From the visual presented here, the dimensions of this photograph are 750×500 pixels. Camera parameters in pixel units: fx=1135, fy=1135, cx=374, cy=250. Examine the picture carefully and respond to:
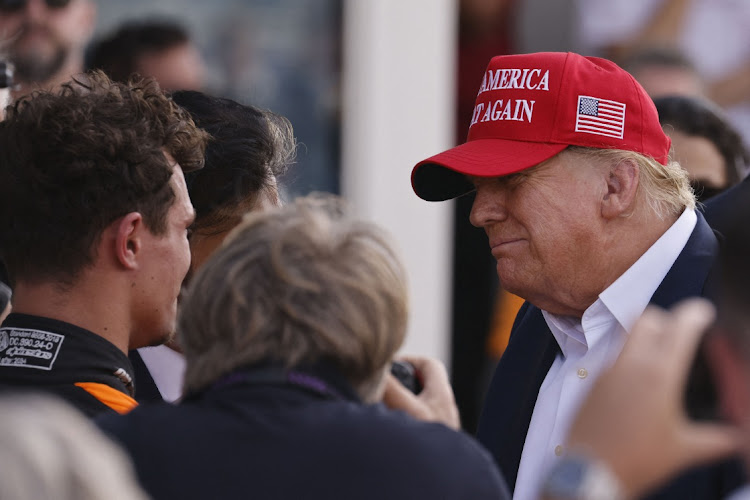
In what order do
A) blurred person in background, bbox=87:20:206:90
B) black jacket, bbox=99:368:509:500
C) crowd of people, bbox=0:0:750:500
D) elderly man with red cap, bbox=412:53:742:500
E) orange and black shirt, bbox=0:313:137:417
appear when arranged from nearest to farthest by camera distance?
crowd of people, bbox=0:0:750:500 → black jacket, bbox=99:368:509:500 → orange and black shirt, bbox=0:313:137:417 → elderly man with red cap, bbox=412:53:742:500 → blurred person in background, bbox=87:20:206:90

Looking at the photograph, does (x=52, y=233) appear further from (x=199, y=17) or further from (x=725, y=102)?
(x=725, y=102)

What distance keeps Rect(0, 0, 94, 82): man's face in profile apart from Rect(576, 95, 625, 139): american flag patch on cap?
8.15 feet

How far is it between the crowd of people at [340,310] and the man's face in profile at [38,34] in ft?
5.54

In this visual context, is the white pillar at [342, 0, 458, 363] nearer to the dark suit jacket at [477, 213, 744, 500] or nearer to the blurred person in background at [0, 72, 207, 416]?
the dark suit jacket at [477, 213, 744, 500]

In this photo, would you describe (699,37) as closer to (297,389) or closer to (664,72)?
(664,72)

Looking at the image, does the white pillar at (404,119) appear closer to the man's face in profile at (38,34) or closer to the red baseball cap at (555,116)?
the man's face in profile at (38,34)

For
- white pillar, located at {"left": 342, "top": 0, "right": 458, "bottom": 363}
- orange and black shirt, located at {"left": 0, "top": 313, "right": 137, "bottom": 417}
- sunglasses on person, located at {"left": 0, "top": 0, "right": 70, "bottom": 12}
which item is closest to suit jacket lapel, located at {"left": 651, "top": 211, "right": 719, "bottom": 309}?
orange and black shirt, located at {"left": 0, "top": 313, "right": 137, "bottom": 417}

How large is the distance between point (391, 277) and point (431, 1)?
423 centimetres

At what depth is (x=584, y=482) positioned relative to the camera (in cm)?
119

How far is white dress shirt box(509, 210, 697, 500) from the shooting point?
94.8 inches

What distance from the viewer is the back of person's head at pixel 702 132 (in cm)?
362

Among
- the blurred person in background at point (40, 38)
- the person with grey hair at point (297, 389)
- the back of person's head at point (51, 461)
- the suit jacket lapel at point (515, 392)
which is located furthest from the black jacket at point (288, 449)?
the blurred person in background at point (40, 38)

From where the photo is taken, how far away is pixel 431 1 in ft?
18.6

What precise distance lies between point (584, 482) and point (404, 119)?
4615 mm
